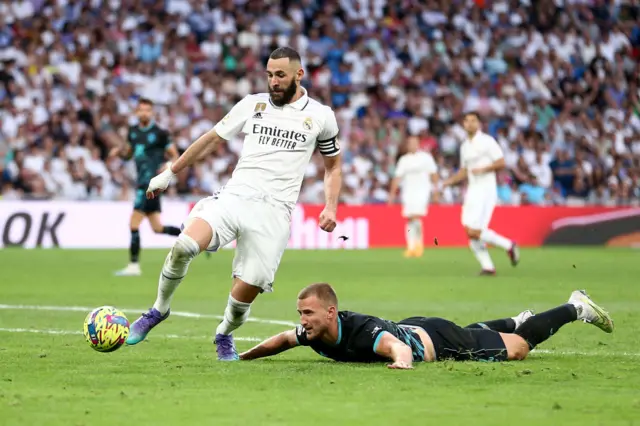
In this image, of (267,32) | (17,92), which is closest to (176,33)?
(267,32)

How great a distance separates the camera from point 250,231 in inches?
352

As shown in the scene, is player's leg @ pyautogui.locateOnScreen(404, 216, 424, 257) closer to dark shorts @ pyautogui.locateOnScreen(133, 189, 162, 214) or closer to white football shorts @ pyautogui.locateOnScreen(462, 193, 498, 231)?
white football shorts @ pyautogui.locateOnScreen(462, 193, 498, 231)

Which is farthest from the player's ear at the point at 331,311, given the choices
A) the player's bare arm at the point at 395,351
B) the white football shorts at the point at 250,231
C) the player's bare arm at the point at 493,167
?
the player's bare arm at the point at 493,167

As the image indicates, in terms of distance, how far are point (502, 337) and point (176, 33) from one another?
71.2 feet

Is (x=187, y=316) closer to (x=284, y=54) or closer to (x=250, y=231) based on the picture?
(x=250, y=231)

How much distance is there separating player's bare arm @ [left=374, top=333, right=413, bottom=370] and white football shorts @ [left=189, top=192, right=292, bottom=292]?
3.35 feet

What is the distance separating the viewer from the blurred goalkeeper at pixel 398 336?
830 cm

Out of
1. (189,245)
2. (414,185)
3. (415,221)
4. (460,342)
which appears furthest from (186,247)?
(415,221)

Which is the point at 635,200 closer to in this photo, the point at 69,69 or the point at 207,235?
the point at 69,69

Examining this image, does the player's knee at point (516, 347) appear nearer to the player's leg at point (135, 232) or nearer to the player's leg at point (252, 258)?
the player's leg at point (252, 258)

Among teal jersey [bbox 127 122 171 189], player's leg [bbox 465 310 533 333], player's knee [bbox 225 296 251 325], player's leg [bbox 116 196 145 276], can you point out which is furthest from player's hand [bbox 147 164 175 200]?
player's leg [bbox 116 196 145 276]

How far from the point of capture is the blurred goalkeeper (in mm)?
8305

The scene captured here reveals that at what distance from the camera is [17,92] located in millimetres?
26469

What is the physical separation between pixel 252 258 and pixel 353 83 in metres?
22.7
